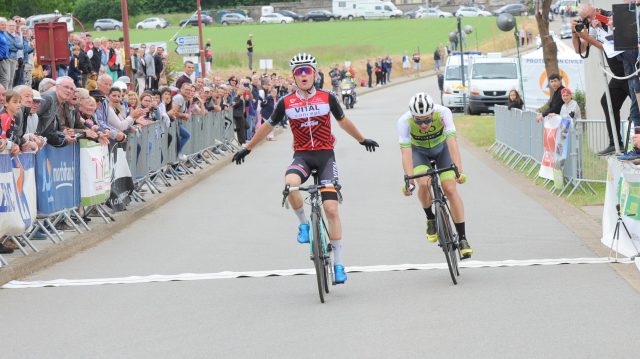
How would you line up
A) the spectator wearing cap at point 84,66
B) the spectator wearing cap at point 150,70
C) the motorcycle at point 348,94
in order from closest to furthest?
the spectator wearing cap at point 84,66, the spectator wearing cap at point 150,70, the motorcycle at point 348,94

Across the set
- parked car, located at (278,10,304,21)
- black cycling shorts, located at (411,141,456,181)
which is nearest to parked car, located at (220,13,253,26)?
parked car, located at (278,10,304,21)

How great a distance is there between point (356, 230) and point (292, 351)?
775 cm

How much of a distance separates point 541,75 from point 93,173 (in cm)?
2680

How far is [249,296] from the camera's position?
1108 centimetres

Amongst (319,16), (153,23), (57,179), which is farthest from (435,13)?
(57,179)

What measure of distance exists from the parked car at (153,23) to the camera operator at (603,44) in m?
119

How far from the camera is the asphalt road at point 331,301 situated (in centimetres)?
863

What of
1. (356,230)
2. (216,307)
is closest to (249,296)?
(216,307)

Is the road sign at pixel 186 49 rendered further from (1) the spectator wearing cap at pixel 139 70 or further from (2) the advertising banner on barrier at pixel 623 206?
(2) the advertising banner on barrier at pixel 623 206

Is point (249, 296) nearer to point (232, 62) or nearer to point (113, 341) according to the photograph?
point (113, 341)

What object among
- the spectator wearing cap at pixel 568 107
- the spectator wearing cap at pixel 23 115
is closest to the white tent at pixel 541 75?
the spectator wearing cap at pixel 568 107

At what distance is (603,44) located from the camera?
53.0ft

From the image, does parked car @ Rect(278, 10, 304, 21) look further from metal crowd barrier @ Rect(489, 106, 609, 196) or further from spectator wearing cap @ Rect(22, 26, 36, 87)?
spectator wearing cap @ Rect(22, 26, 36, 87)

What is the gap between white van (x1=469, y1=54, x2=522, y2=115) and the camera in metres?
49.3
